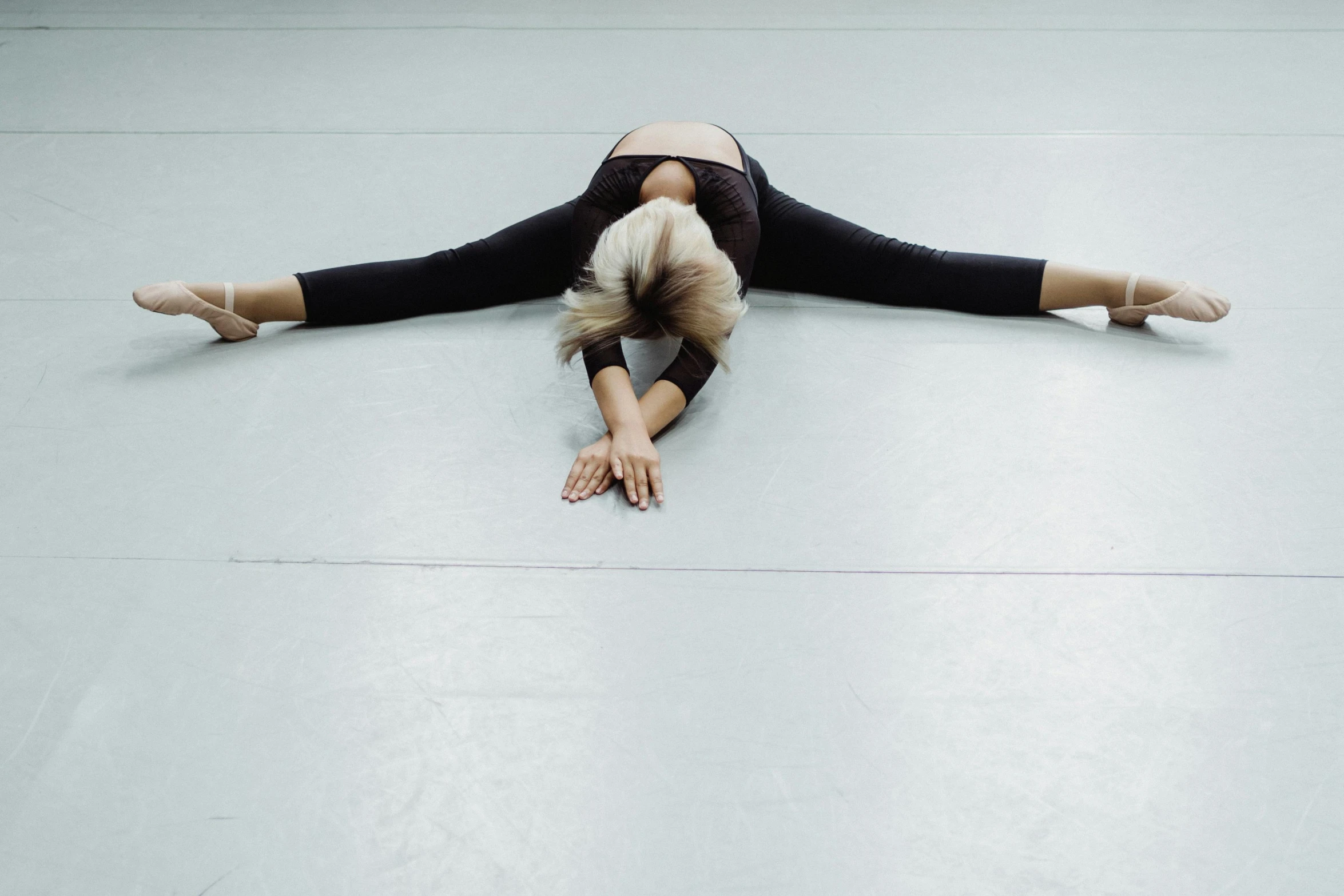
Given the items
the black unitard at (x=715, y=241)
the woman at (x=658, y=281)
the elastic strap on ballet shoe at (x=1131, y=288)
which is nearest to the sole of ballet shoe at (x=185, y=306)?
the woman at (x=658, y=281)

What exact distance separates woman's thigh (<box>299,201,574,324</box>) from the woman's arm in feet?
1.56

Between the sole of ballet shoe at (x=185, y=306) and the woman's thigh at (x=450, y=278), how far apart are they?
0.15 m

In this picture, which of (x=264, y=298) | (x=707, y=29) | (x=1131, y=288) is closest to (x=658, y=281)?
(x=264, y=298)

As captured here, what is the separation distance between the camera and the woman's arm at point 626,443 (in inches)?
66.4

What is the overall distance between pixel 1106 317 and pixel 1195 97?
47.7 inches

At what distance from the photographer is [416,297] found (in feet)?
6.98

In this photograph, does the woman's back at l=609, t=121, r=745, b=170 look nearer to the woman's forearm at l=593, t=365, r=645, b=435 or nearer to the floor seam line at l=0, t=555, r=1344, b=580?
the woman's forearm at l=593, t=365, r=645, b=435

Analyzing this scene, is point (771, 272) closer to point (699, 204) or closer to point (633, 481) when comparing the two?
point (699, 204)

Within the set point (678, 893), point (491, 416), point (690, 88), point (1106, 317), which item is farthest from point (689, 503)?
point (690, 88)

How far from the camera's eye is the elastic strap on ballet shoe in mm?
2023

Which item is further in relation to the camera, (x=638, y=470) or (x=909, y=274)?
(x=909, y=274)

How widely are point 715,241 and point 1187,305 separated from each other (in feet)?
3.06

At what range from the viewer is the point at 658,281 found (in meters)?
1.72

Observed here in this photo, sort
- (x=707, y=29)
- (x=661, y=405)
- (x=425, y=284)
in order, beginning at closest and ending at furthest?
1. (x=661, y=405)
2. (x=425, y=284)
3. (x=707, y=29)
